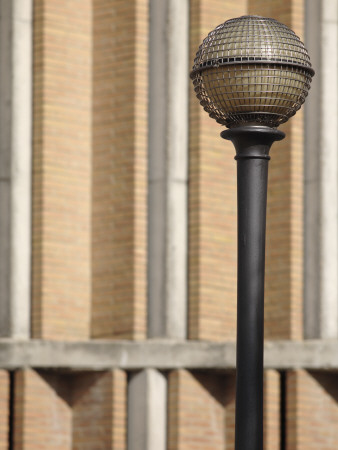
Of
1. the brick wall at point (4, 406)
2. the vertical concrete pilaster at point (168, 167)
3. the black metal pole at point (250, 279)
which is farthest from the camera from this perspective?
the vertical concrete pilaster at point (168, 167)

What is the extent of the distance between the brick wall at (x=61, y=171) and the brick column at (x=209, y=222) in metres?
0.88

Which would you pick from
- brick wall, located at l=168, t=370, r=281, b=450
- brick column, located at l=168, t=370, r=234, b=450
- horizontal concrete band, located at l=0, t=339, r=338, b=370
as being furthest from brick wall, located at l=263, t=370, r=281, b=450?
brick column, located at l=168, t=370, r=234, b=450

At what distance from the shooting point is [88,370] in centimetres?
1098

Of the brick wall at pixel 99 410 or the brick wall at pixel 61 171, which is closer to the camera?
the brick wall at pixel 99 410

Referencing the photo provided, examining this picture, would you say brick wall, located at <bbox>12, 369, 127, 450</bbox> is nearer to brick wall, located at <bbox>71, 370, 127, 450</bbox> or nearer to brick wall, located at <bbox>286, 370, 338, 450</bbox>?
brick wall, located at <bbox>71, 370, 127, 450</bbox>

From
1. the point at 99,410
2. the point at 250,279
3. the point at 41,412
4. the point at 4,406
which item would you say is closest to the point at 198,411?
the point at 99,410

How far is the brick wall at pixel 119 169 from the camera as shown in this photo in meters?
11.2

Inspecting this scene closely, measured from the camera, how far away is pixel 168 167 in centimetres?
1138

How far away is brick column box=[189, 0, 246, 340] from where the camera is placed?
36.9 ft

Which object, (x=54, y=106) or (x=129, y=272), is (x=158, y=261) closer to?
(x=129, y=272)

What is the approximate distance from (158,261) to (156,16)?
2.02 m

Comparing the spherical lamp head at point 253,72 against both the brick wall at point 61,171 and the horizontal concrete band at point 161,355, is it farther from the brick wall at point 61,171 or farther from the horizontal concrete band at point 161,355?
the brick wall at point 61,171

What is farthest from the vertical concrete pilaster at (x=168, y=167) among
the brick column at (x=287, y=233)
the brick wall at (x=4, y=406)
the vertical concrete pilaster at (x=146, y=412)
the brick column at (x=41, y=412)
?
the brick wall at (x=4, y=406)

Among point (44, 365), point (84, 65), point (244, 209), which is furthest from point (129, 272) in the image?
point (244, 209)
